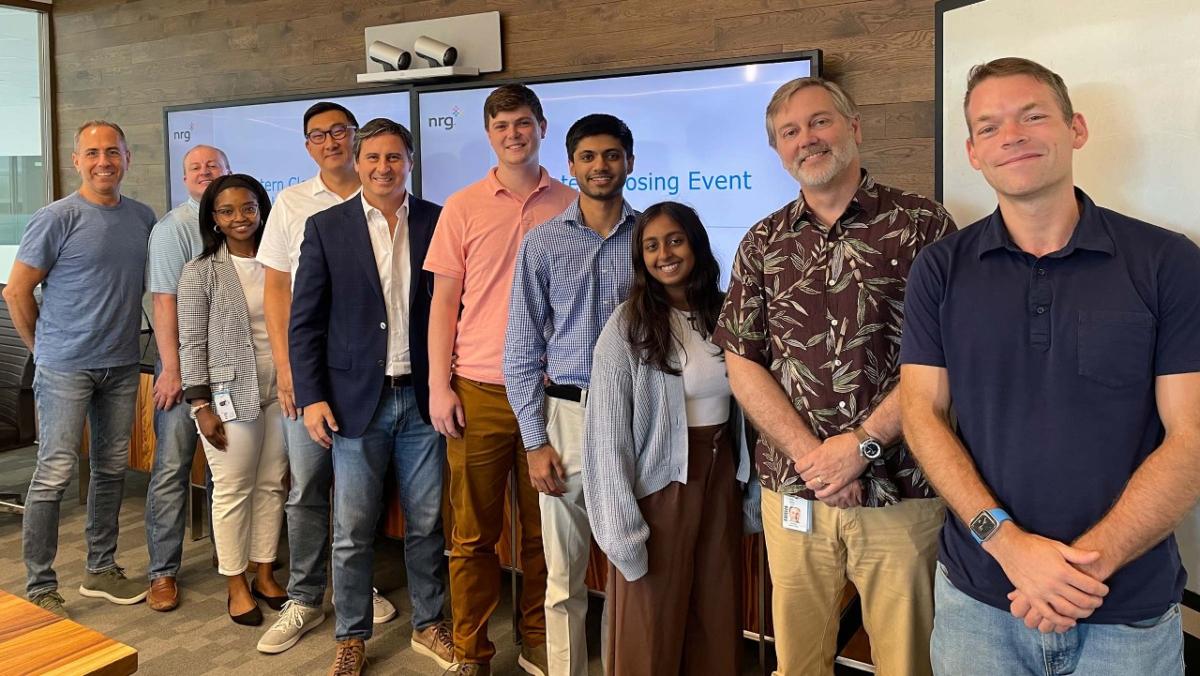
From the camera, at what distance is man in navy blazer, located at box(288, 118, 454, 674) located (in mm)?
2764

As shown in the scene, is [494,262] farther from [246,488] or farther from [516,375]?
[246,488]

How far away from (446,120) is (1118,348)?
340 cm

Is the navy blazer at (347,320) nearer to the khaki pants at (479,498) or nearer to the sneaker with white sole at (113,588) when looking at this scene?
the khaki pants at (479,498)

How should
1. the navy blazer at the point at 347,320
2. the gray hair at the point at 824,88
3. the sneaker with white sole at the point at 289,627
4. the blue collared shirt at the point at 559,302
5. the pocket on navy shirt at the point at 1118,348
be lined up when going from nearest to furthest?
the pocket on navy shirt at the point at 1118,348
the gray hair at the point at 824,88
the blue collared shirt at the point at 559,302
the navy blazer at the point at 347,320
the sneaker with white sole at the point at 289,627

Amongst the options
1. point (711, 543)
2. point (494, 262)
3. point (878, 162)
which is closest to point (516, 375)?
point (494, 262)

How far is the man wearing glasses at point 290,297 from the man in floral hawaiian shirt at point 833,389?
156cm

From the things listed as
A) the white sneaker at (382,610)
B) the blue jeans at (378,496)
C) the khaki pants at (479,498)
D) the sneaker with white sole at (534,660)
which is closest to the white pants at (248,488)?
the white sneaker at (382,610)

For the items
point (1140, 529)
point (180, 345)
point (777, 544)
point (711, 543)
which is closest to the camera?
point (1140, 529)

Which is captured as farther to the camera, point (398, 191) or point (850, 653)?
point (398, 191)

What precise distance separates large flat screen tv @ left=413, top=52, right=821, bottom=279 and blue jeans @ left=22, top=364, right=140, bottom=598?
1962 millimetres

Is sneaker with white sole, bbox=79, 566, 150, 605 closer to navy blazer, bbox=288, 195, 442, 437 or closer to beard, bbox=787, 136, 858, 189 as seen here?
navy blazer, bbox=288, 195, 442, 437

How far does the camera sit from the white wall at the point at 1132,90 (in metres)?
1.77

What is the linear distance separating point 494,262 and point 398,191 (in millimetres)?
419

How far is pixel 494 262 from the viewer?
265 cm
